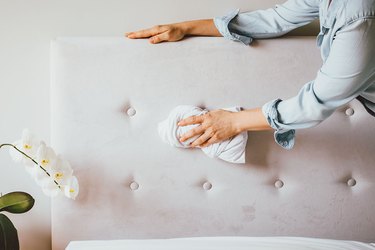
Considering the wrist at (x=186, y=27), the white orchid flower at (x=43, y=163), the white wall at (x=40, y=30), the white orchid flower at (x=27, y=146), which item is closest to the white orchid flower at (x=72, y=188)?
the white orchid flower at (x=43, y=163)

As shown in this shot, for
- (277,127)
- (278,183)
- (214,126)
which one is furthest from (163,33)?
(278,183)

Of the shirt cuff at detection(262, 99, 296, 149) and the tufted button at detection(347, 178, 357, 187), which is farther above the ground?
the shirt cuff at detection(262, 99, 296, 149)

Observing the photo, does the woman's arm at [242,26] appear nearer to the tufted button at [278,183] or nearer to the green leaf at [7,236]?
the tufted button at [278,183]

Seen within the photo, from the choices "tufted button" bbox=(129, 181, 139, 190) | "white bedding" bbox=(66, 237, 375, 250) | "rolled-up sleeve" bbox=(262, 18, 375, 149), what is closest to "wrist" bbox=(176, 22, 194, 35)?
"rolled-up sleeve" bbox=(262, 18, 375, 149)

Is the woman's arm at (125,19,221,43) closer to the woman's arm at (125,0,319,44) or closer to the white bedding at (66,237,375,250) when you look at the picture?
the woman's arm at (125,0,319,44)

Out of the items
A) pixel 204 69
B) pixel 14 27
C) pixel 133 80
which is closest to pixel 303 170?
pixel 204 69

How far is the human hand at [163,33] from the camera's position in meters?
1.24

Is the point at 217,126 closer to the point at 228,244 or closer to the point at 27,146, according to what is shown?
the point at 228,244

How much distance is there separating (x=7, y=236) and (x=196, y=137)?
0.52 metres

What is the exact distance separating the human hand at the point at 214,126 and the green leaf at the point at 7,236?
489 millimetres

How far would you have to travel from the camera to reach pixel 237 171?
1.29 meters

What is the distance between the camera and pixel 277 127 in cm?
110

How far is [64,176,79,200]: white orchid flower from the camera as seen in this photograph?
3.86 feet

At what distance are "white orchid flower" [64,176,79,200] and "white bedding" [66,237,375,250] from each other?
136 millimetres
